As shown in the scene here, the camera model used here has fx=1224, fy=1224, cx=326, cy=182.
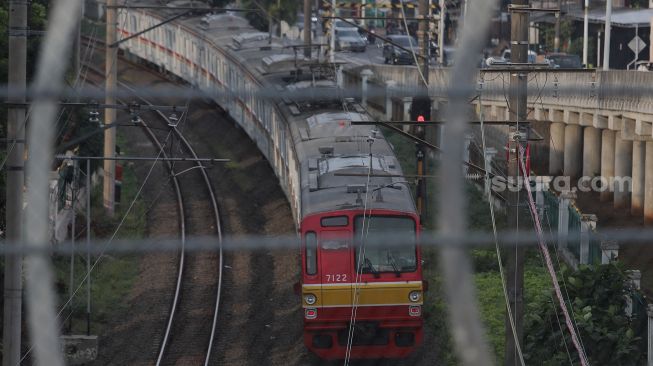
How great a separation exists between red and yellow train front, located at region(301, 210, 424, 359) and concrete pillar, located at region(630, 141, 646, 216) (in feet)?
24.5

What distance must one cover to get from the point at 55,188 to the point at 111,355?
417 cm

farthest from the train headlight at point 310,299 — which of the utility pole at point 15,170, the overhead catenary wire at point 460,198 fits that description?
the overhead catenary wire at point 460,198

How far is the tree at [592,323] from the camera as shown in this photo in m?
9.57

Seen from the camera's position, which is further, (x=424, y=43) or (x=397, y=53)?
(x=397, y=53)

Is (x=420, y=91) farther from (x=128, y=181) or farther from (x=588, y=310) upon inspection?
(x=128, y=181)

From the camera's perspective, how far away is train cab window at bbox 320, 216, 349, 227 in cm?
1020

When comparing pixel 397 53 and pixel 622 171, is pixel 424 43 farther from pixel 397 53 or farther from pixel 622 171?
pixel 397 53

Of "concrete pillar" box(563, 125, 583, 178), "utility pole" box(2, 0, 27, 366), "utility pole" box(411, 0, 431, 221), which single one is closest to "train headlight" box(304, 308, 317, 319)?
"utility pole" box(2, 0, 27, 366)

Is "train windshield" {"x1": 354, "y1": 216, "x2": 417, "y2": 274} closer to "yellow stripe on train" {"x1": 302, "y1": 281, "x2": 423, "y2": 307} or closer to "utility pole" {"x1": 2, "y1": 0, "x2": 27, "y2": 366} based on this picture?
"yellow stripe on train" {"x1": 302, "y1": 281, "x2": 423, "y2": 307}

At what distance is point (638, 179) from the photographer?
16.9 metres

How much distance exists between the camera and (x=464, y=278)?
140 inches

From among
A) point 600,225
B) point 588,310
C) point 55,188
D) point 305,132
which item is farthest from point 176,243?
point 600,225

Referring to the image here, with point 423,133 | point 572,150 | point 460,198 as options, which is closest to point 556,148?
point 572,150

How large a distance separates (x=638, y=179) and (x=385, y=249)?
777cm
